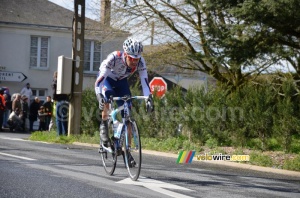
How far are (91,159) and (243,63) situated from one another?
14.9 feet

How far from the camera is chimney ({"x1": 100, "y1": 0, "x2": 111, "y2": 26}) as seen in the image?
27.5 m

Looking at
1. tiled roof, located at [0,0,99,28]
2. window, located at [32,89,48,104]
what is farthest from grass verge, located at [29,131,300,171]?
tiled roof, located at [0,0,99,28]

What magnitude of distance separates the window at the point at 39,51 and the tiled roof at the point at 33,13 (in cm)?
107

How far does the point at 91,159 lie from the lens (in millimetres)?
12508

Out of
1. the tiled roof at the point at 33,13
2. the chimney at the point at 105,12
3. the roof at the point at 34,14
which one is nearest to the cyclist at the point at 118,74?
the chimney at the point at 105,12

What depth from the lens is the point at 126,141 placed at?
30.2 feet

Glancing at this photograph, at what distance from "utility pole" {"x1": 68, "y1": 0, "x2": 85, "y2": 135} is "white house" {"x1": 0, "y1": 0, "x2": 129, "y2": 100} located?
20809 millimetres

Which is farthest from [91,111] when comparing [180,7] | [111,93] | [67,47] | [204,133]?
[67,47]

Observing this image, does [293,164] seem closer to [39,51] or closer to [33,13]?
[39,51]

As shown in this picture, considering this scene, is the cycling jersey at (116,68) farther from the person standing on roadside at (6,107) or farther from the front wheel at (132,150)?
the person standing on roadside at (6,107)

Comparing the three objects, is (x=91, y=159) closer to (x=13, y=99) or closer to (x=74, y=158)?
(x=74, y=158)

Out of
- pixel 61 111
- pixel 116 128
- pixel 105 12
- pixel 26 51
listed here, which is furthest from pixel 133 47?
pixel 26 51

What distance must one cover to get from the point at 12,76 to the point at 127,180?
33035mm

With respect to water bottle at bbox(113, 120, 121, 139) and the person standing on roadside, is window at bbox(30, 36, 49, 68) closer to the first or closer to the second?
the person standing on roadside
